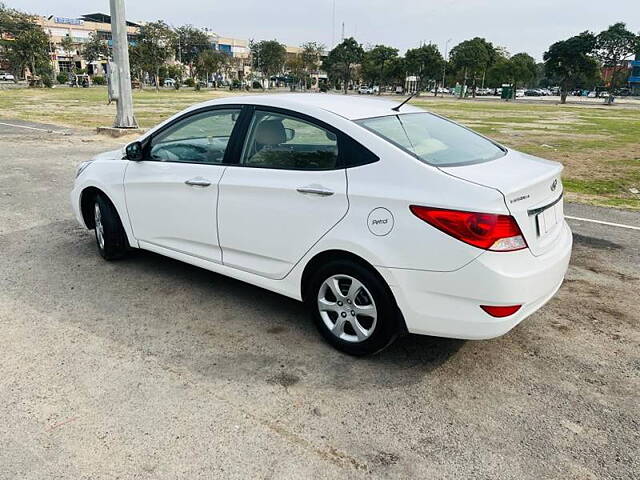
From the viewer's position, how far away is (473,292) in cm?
291

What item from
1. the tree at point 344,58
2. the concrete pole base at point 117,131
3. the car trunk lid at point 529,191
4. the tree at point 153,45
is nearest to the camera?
the car trunk lid at point 529,191

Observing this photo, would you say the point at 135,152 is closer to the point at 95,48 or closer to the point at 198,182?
A: the point at 198,182

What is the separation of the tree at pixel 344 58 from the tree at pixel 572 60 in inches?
1395

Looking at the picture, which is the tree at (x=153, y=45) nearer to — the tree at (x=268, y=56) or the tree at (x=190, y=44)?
the tree at (x=190, y=44)

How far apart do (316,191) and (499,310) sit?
1.30m

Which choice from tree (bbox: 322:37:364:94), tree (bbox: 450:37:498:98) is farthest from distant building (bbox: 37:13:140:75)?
tree (bbox: 450:37:498:98)

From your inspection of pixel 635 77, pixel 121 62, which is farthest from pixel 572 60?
pixel 121 62

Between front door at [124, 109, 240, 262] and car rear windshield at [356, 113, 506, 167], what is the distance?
1198 mm

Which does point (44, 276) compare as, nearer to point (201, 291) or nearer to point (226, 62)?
point (201, 291)

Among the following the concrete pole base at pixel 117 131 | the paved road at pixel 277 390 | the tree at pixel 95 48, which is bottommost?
the paved road at pixel 277 390

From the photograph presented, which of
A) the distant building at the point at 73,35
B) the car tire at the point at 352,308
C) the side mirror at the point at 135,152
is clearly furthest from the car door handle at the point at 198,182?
the distant building at the point at 73,35

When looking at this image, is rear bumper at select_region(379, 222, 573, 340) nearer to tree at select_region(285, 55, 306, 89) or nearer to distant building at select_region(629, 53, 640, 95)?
tree at select_region(285, 55, 306, 89)

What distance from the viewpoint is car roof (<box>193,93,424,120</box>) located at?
364 cm

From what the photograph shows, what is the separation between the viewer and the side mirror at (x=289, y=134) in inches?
145
